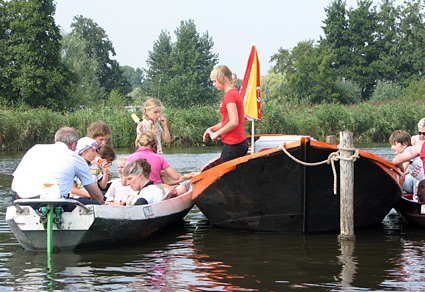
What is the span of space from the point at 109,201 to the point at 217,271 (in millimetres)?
2199

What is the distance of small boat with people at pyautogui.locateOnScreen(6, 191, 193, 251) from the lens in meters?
6.05

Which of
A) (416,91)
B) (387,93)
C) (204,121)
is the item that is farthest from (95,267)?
(387,93)

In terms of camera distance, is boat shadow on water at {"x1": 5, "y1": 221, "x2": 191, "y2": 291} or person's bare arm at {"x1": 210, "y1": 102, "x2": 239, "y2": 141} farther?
person's bare arm at {"x1": 210, "y1": 102, "x2": 239, "y2": 141}

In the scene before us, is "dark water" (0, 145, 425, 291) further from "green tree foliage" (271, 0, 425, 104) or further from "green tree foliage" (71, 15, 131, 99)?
"green tree foliage" (71, 15, 131, 99)

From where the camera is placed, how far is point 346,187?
6.93 m

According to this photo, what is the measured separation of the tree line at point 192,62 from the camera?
132 feet

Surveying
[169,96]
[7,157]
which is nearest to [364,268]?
[7,157]

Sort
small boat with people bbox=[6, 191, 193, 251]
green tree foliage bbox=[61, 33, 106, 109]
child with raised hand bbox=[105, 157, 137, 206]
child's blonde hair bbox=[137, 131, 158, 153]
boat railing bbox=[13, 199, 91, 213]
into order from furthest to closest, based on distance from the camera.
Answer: green tree foliage bbox=[61, 33, 106, 109] → child with raised hand bbox=[105, 157, 137, 206] → child's blonde hair bbox=[137, 131, 158, 153] → small boat with people bbox=[6, 191, 193, 251] → boat railing bbox=[13, 199, 91, 213]

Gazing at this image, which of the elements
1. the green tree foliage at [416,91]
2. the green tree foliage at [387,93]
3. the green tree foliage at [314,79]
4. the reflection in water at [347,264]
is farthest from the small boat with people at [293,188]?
the green tree foliage at [314,79]

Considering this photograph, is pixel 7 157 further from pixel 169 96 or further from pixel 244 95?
pixel 169 96

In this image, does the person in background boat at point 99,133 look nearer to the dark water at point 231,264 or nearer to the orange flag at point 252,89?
the dark water at point 231,264

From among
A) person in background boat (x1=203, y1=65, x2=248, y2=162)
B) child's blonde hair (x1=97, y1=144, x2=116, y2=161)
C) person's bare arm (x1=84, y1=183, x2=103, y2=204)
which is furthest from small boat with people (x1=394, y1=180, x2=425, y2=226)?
person's bare arm (x1=84, y1=183, x2=103, y2=204)

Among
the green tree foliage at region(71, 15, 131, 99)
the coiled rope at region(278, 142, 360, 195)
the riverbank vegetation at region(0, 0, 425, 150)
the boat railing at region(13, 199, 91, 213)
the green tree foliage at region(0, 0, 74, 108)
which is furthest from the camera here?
the green tree foliage at region(71, 15, 131, 99)

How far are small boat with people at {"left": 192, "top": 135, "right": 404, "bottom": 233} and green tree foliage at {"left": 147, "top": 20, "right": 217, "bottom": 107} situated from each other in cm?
5806
